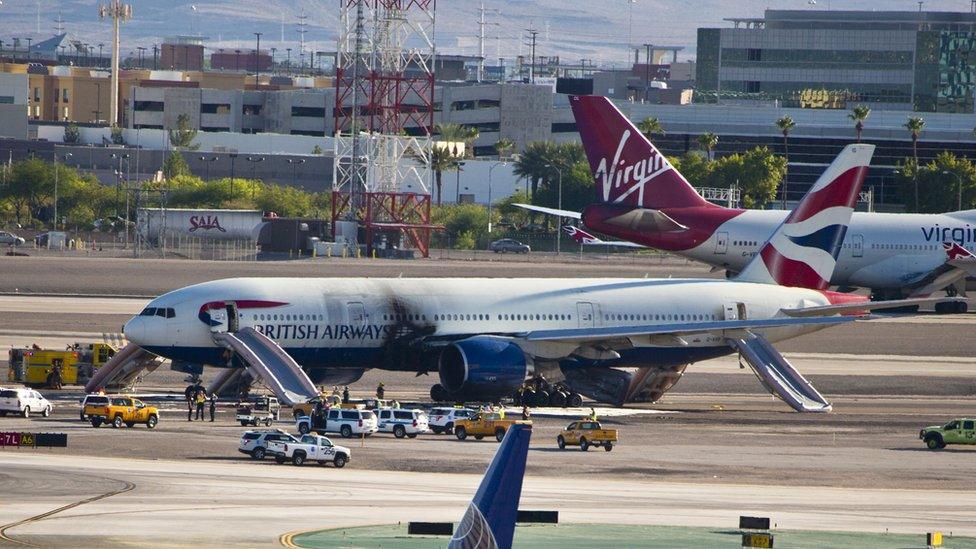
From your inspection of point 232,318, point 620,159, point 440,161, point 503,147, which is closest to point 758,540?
point 232,318

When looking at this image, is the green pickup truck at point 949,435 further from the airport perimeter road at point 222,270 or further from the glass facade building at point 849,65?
the glass facade building at point 849,65

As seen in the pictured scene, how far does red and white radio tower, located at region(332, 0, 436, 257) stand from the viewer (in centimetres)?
13262

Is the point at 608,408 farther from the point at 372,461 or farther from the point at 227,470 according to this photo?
the point at 227,470

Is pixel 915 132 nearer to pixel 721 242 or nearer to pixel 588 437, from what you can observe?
pixel 721 242

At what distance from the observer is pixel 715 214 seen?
83.3 meters

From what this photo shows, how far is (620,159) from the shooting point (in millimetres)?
76312

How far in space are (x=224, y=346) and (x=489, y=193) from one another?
126 m

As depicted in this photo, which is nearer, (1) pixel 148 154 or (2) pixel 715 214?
(2) pixel 715 214

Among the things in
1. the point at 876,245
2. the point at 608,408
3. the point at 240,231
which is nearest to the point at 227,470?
the point at 608,408

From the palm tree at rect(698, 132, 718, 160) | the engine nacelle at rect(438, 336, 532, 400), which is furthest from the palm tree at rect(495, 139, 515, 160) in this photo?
the engine nacelle at rect(438, 336, 532, 400)

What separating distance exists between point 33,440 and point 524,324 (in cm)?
2062

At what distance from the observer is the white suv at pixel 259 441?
1750 inches

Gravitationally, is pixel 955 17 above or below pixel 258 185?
above

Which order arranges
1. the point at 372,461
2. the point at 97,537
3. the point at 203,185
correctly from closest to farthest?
the point at 97,537 → the point at 372,461 → the point at 203,185
